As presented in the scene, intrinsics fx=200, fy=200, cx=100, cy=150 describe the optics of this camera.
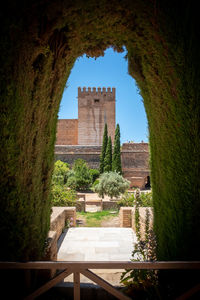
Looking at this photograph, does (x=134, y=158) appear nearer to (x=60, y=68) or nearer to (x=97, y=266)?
(x=60, y=68)

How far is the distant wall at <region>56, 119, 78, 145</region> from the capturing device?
39.8 metres

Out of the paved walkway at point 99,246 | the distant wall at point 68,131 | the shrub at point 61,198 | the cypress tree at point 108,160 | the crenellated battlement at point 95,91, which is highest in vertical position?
the crenellated battlement at point 95,91

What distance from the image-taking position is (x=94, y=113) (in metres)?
38.9

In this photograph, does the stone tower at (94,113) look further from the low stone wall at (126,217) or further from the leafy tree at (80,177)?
the low stone wall at (126,217)


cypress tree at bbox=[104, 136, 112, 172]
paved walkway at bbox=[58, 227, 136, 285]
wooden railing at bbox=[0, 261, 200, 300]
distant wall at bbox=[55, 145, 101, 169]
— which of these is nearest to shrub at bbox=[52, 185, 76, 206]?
paved walkway at bbox=[58, 227, 136, 285]

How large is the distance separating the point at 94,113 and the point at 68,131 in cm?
632

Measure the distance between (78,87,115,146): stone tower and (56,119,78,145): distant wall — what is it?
1.39 m

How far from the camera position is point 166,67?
88.8 inches

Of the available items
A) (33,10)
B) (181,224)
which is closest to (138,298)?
(181,224)

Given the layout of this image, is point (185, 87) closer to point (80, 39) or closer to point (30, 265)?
point (80, 39)

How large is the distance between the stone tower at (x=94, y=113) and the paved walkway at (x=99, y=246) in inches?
1289

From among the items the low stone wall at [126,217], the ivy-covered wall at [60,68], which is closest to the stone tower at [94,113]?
the low stone wall at [126,217]

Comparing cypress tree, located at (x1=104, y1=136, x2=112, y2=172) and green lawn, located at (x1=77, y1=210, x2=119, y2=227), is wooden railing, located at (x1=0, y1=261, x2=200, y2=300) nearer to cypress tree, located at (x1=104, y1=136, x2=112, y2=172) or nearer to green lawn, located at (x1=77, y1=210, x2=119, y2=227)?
green lawn, located at (x1=77, y1=210, x2=119, y2=227)

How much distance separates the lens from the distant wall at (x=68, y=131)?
131 feet
